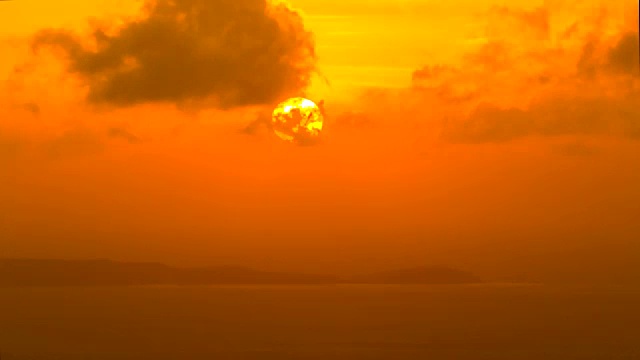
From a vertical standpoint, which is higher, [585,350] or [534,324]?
[534,324]

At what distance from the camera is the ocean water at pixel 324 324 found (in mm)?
25875

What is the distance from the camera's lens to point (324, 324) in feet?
112

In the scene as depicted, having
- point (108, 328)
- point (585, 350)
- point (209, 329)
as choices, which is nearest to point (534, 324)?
point (585, 350)

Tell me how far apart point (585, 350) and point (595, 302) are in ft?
62.9

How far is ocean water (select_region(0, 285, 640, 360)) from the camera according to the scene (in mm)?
25875

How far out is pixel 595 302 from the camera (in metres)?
44.8

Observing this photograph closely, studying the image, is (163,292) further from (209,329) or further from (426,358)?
(426,358)

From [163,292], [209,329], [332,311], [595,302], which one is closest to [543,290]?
[595,302]

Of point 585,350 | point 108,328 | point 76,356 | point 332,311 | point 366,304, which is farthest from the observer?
point 366,304

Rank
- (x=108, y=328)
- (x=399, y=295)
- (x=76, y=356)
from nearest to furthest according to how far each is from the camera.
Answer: (x=76, y=356), (x=108, y=328), (x=399, y=295)

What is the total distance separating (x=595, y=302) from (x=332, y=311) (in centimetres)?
1260

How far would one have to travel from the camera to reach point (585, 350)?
26.3m

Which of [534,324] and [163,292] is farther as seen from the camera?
[163,292]

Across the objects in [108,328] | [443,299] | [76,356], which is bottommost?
[76,356]
